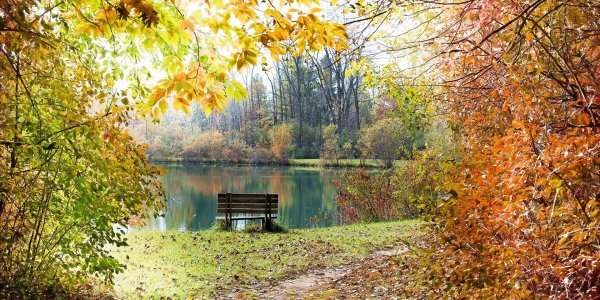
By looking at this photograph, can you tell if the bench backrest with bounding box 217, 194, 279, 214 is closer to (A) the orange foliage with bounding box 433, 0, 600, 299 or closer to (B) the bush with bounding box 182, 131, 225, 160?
(A) the orange foliage with bounding box 433, 0, 600, 299

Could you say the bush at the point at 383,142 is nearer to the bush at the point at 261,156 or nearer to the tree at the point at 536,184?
the bush at the point at 261,156

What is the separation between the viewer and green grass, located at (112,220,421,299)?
7.04 metres

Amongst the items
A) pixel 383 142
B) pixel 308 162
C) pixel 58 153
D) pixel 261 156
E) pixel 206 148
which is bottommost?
pixel 308 162

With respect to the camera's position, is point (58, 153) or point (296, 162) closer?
point (58, 153)

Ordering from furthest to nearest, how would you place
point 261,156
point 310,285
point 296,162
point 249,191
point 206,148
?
point 206,148 → point 261,156 → point 296,162 → point 249,191 → point 310,285

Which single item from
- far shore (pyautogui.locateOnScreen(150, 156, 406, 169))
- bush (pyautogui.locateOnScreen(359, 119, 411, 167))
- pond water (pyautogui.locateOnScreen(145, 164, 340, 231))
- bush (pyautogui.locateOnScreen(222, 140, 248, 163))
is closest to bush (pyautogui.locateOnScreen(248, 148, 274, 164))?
far shore (pyautogui.locateOnScreen(150, 156, 406, 169))

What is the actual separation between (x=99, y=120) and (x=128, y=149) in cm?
45

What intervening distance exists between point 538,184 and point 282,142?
48063mm

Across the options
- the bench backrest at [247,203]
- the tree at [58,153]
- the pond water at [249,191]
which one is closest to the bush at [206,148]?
the pond water at [249,191]

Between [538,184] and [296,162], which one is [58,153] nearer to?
[538,184]

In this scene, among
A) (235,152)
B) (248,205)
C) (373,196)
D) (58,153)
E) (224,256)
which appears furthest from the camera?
(235,152)

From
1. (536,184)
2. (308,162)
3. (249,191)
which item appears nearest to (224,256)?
(536,184)

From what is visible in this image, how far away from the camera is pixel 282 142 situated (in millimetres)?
50656

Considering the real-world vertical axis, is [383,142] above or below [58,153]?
above
